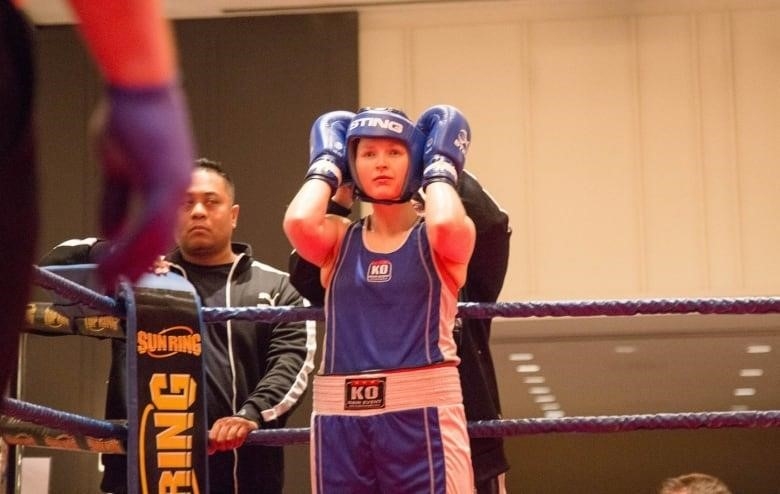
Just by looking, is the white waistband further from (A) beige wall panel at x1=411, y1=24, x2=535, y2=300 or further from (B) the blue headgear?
(A) beige wall panel at x1=411, y1=24, x2=535, y2=300

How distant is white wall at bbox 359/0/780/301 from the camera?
5695 mm

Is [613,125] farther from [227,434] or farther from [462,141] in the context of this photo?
[227,434]

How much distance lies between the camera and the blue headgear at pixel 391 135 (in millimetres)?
2076

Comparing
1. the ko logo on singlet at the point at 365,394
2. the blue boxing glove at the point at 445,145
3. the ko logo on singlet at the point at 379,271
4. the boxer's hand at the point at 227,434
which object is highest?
the blue boxing glove at the point at 445,145

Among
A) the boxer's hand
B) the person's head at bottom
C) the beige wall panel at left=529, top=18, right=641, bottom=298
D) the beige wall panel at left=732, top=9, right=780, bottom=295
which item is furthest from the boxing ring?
the beige wall panel at left=732, top=9, right=780, bottom=295

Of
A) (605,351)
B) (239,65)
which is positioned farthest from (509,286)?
(239,65)

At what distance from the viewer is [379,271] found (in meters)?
1.99

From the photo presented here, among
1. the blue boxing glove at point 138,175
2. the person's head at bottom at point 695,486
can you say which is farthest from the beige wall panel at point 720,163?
the blue boxing glove at point 138,175

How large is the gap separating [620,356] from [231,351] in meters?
4.72

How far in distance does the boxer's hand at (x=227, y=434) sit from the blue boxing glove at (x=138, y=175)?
171cm

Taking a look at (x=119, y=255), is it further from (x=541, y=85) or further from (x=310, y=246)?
(x=541, y=85)

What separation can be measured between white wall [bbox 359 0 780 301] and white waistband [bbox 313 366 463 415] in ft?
12.5

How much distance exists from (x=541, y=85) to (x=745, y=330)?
1844 mm

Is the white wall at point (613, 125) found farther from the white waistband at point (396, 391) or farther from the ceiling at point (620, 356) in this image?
the white waistband at point (396, 391)
